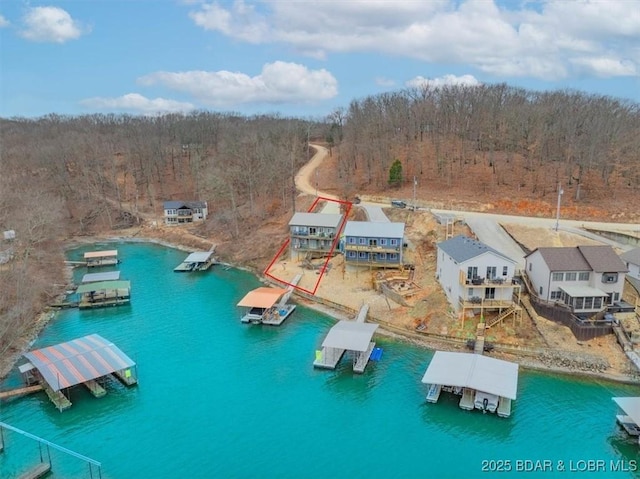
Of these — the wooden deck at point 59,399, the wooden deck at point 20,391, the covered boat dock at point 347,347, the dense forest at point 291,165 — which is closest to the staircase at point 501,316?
the covered boat dock at point 347,347

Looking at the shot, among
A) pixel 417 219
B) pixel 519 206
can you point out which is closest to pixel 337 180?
pixel 417 219

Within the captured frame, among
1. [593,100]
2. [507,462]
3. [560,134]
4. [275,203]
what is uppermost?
[593,100]

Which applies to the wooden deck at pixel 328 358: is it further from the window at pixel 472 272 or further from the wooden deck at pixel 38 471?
the wooden deck at pixel 38 471

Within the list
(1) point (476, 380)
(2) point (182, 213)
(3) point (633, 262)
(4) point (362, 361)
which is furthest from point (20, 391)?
(2) point (182, 213)

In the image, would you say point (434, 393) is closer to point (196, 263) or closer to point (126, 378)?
point (126, 378)

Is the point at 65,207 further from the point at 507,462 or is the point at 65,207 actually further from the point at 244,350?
the point at 507,462

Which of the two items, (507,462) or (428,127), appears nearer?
(507,462)

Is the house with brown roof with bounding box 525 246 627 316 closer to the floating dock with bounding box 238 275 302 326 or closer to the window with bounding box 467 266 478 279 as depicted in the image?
the window with bounding box 467 266 478 279

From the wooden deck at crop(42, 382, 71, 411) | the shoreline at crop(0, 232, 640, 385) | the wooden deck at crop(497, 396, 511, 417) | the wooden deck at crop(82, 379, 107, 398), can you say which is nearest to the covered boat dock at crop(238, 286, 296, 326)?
the shoreline at crop(0, 232, 640, 385)
